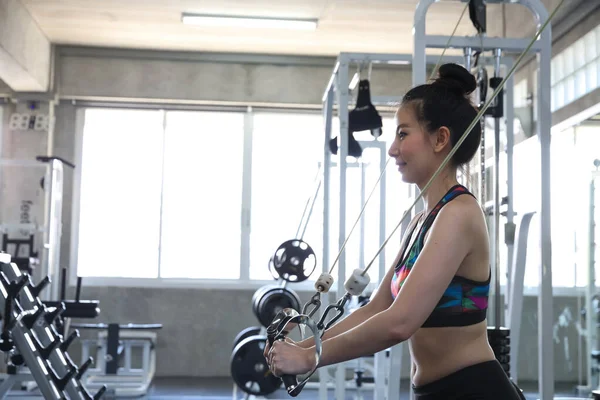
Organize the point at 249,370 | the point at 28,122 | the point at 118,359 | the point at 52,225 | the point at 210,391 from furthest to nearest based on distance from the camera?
1. the point at 28,122
2. the point at 52,225
3. the point at 210,391
4. the point at 118,359
5. the point at 249,370

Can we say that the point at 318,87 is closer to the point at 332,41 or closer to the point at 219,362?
the point at 332,41

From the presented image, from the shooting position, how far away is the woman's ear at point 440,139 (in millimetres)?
1269

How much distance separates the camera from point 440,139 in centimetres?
127

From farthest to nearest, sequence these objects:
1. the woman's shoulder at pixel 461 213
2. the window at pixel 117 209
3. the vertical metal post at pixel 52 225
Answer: the window at pixel 117 209 → the vertical metal post at pixel 52 225 → the woman's shoulder at pixel 461 213

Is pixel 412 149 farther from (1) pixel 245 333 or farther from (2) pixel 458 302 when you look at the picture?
(1) pixel 245 333

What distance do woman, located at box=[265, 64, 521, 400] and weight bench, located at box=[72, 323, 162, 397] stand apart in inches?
174

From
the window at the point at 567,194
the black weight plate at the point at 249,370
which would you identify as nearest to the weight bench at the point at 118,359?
the black weight plate at the point at 249,370

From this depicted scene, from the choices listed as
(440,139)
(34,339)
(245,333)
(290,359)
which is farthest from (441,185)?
(245,333)

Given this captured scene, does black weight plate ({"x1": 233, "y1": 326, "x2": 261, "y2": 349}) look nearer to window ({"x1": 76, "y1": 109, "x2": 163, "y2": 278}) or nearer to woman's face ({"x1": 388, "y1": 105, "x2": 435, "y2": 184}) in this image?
window ({"x1": 76, "y1": 109, "x2": 163, "y2": 278})

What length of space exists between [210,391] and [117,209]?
6.38ft

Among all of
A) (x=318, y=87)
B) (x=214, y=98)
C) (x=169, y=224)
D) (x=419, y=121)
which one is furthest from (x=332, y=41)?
(x=419, y=121)

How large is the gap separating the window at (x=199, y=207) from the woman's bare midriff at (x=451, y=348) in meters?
5.80

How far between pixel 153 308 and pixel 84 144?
1.60 metres

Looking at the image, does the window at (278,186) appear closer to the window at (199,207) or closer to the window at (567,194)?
the window at (199,207)
